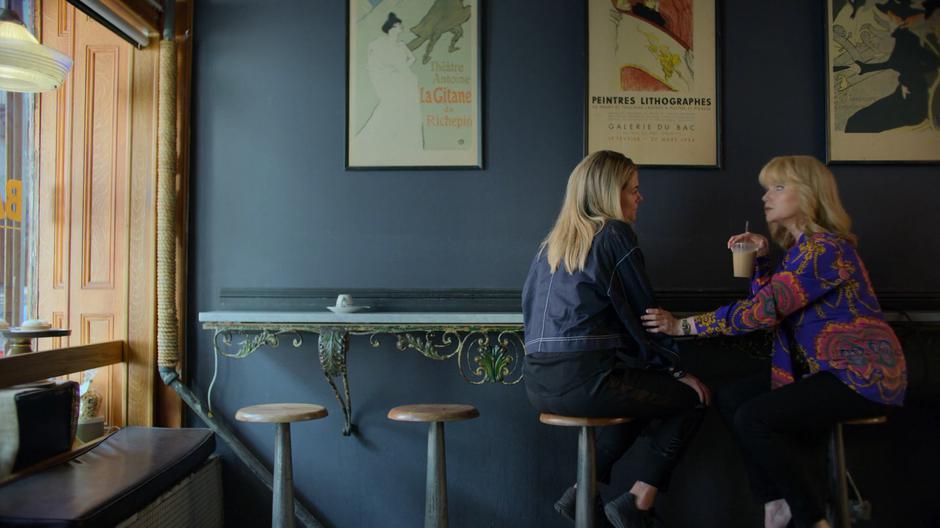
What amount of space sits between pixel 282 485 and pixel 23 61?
5.67 ft

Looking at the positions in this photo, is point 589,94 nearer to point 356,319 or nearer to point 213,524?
point 356,319

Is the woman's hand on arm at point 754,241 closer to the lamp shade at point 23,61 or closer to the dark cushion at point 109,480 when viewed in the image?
the dark cushion at point 109,480

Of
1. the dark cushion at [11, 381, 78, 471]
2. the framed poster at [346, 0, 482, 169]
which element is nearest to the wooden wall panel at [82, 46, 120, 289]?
the dark cushion at [11, 381, 78, 471]

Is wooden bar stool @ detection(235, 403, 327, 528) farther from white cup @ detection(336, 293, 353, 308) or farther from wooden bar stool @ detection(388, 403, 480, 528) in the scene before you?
white cup @ detection(336, 293, 353, 308)

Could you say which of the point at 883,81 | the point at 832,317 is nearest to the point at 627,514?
the point at 832,317

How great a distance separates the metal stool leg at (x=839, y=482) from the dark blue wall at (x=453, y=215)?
58cm

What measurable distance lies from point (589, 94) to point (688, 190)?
0.58m

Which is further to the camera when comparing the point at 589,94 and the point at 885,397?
the point at 589,94

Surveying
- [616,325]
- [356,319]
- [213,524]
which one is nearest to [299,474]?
[213,524]

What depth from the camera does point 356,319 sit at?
9.30 ft

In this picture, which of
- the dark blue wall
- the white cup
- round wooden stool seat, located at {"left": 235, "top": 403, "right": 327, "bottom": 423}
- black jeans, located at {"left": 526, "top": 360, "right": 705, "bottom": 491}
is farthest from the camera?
the dark blue wall

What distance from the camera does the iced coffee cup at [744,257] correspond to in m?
2.74

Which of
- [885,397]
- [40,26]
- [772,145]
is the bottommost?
[885,397]

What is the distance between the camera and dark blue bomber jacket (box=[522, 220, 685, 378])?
2398mm
